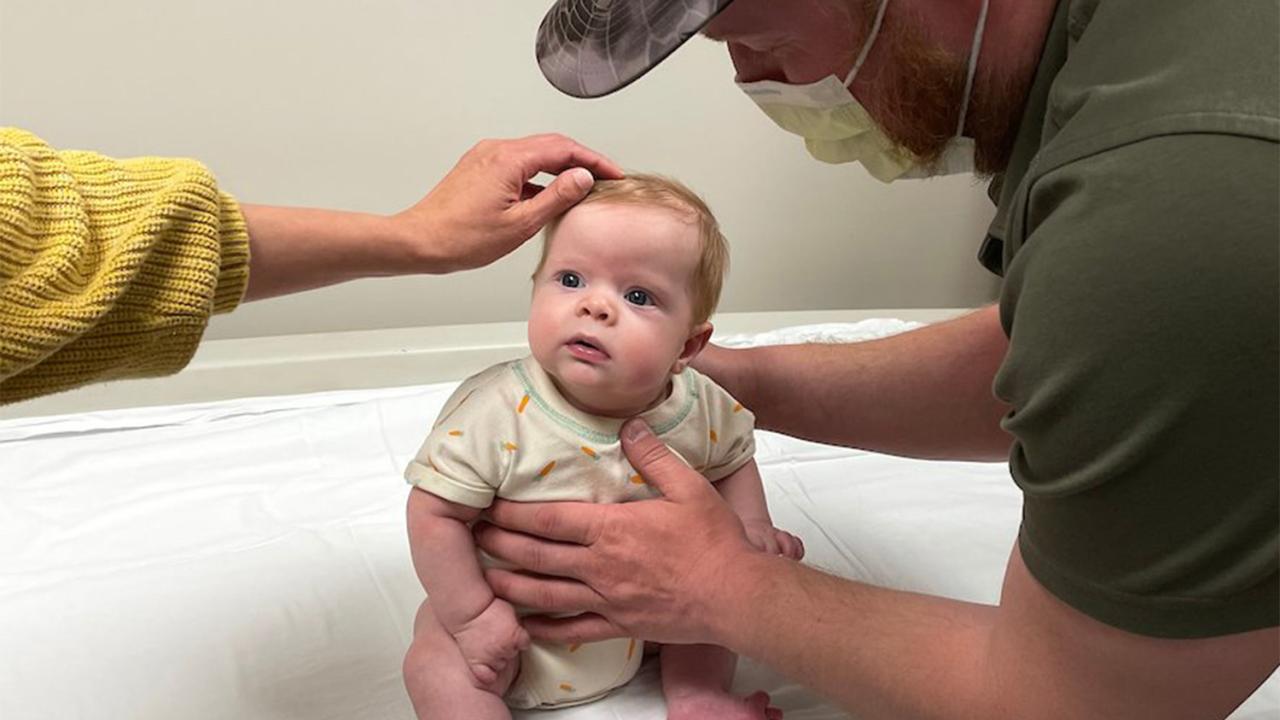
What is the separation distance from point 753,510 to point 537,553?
0.25 meters

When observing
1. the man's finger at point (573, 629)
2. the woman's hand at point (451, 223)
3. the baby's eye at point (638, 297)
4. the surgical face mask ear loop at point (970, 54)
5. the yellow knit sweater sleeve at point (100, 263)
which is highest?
the surgical face mask ear loop at point (970, 54)

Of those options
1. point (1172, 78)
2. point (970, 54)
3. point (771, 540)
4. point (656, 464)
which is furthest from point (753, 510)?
point (1172, 78)

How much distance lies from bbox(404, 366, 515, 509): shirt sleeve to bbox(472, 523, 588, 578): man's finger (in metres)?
0.05

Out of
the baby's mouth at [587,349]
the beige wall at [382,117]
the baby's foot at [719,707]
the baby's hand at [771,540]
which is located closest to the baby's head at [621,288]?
the baby's mouth at [587,349]

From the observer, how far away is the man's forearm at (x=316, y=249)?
1004 millimetres

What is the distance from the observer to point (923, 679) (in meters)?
0.89

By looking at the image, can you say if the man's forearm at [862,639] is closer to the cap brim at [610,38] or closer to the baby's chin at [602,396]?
the baby's chin at [602,396]

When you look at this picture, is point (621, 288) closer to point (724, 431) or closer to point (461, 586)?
point (724, 431)

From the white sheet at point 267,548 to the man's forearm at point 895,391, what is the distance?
0.16 m

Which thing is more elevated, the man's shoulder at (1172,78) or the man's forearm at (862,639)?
the man's shoulder at (1172,78)

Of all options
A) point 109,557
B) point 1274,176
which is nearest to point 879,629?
point 1274,176

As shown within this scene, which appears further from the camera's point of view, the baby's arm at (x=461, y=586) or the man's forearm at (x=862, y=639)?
the baby's arm at (x=461, y=586)

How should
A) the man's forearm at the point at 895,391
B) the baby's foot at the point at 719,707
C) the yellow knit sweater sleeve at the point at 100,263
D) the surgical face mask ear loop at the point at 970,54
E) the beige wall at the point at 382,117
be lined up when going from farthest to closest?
the beige wall at the point at 382,117
the man's forearm at the point at 895,391
the baby's foot at the point at 719,707
the surgical face mask ear loop at the point at 970,54
the yellow knit sweater sleeve at the point at 100,263

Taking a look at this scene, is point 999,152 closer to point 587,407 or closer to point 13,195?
point 587,407
